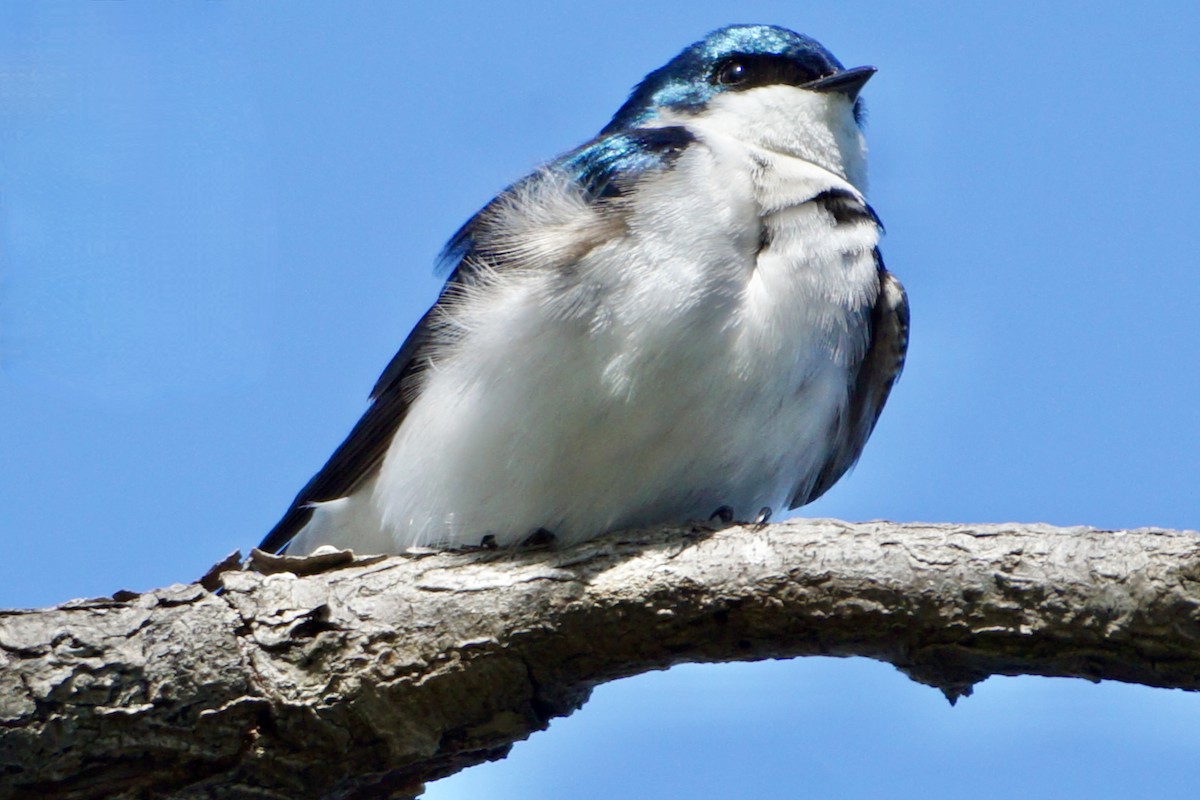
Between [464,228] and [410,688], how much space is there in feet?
6.92

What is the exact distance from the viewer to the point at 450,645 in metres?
3.81

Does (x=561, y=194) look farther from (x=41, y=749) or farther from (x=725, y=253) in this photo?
(x=41, y=749)

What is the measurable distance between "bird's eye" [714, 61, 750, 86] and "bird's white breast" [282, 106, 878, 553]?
952 millimetres

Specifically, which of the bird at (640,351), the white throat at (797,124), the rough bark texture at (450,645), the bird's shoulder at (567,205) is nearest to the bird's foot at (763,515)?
the bird at (640,351)

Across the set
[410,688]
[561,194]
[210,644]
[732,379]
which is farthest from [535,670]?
[561,194]

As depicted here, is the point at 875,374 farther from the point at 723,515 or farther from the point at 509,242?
the point at 509,242

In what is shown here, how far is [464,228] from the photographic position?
5422 millimetres

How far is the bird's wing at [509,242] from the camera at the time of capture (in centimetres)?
468

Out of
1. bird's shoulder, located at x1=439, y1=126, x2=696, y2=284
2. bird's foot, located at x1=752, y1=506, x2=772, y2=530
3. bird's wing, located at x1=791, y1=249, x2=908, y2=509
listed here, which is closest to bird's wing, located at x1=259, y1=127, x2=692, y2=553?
bird's shoulder, located at x1=439, y1=126, x2=696, y2=284

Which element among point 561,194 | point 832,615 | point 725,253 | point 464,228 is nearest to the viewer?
point 832,615

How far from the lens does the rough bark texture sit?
3.54m

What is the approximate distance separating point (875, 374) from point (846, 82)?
120 centimetres

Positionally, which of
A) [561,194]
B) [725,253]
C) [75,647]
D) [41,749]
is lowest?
[41,749]

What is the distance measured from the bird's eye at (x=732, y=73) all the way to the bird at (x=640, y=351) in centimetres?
57
